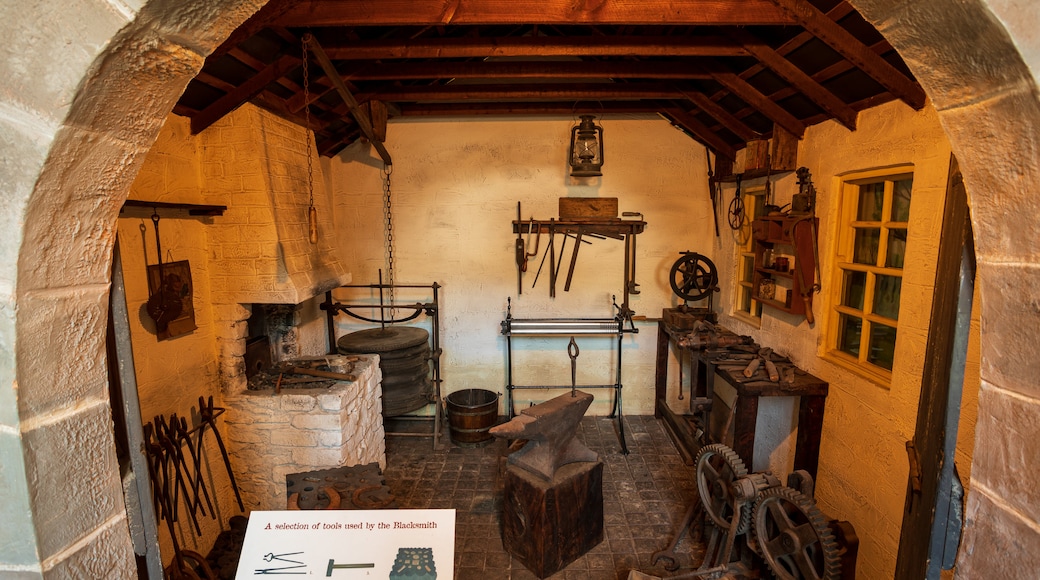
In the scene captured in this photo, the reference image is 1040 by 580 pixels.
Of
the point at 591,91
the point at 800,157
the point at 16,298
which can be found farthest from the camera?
the point at 591,91

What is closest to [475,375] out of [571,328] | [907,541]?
[571,328]

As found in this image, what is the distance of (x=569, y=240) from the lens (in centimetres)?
511

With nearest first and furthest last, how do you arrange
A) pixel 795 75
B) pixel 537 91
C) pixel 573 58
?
pixel 795 75 < pixel 537 91 < pixel 573 58

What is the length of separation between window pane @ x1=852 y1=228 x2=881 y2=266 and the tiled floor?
86.4 inches

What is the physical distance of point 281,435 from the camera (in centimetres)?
328

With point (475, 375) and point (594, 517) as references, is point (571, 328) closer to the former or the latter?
point (475, 375)

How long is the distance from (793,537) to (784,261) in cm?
213

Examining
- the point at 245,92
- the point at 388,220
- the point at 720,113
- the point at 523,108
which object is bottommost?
the point at 388,220

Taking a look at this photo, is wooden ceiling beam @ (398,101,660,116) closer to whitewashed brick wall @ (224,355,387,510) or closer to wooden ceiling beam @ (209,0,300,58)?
wooden ceiling beam @ (209,0,300,58)

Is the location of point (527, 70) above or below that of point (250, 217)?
above

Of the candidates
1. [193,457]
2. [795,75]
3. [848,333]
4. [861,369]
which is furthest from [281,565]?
[795,75]

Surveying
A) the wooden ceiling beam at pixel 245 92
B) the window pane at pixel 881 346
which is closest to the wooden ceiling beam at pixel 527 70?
the wooden ceiling beam at pixel 245 92

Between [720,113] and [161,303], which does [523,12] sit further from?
[161,303]

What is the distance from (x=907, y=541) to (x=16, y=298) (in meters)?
1.73
